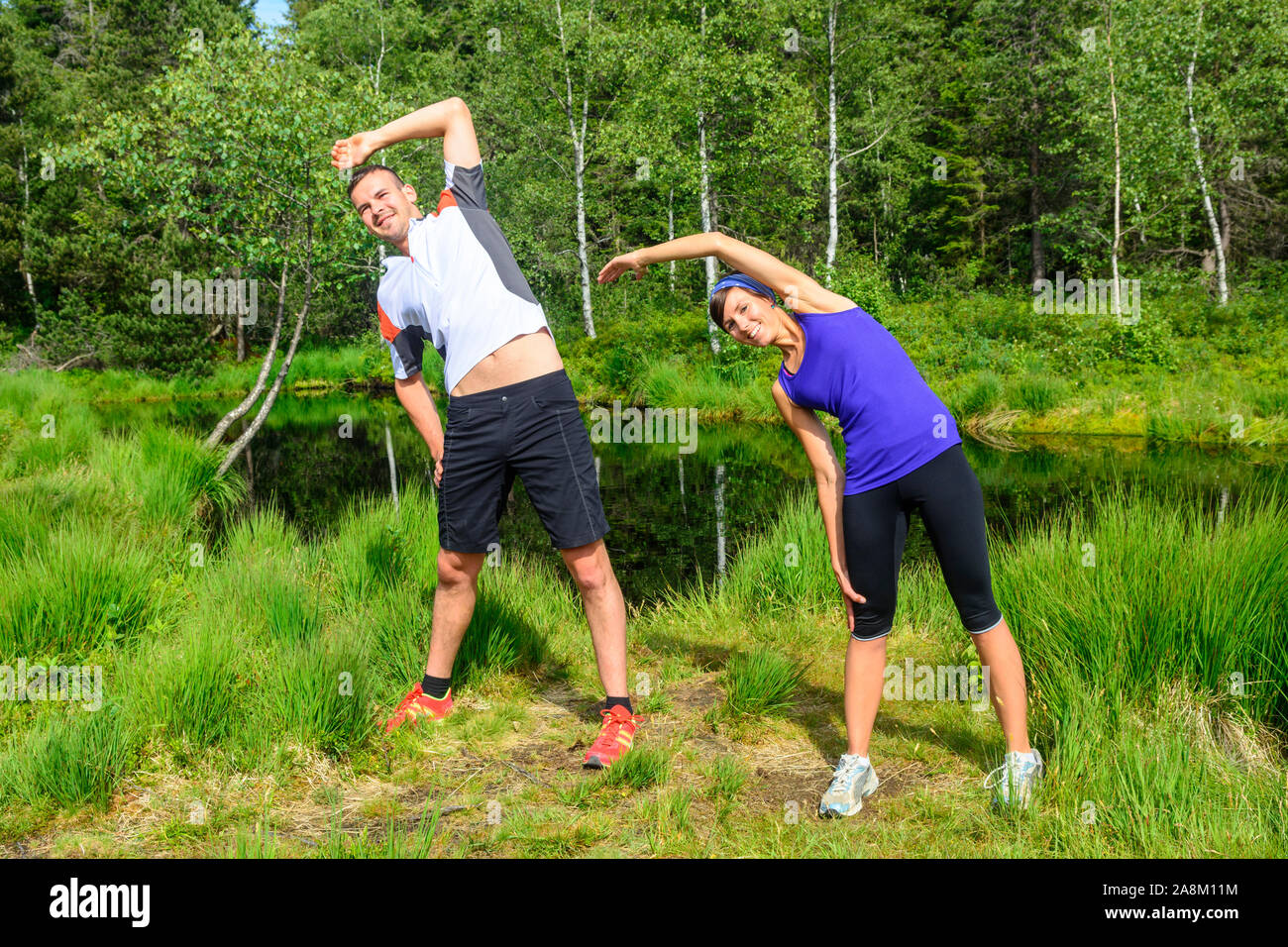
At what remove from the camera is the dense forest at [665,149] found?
959cm

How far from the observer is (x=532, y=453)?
3.27 meters

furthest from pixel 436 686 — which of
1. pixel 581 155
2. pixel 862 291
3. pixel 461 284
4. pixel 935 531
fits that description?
pixel 581 155

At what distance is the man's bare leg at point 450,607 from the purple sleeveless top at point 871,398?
4.81ft

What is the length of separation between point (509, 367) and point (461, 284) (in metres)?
0.35

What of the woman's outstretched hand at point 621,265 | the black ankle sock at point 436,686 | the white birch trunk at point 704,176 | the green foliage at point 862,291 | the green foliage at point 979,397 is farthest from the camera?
the white birch trunk at point 704,176

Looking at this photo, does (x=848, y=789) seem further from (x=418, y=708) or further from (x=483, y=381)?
(x=483, y=381)

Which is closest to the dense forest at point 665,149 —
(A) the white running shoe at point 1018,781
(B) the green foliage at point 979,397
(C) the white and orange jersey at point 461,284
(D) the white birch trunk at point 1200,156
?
(D) the white birch trunk at point 1200,156

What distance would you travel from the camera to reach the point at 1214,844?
2.46m

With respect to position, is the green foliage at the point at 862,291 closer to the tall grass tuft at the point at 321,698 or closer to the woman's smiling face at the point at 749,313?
the woman's smiling face at the point at 749,313

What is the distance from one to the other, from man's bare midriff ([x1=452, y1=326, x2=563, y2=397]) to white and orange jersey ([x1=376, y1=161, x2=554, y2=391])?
0.08 feet

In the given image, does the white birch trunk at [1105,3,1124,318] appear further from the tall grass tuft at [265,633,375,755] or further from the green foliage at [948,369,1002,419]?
the tall grass tuft at [265,633,375,755]

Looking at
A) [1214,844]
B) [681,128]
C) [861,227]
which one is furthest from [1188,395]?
[861,227]

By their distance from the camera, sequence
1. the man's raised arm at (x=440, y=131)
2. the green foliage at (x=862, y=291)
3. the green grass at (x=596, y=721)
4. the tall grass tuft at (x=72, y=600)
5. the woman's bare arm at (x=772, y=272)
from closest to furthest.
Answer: the green grass at (x=596, y=721)
the woman's bare arm at (x=772, y=272)
the man's raised arm at (x=440, y=131)
the tall grass tuft at (x=72, y=600)
the green foliage at (x=862, y=291)
